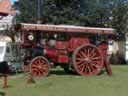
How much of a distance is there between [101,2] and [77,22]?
330 centimetres

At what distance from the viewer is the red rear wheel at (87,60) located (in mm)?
23469

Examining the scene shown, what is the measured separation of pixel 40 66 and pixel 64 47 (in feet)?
5.84

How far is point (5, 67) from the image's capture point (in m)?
25.5

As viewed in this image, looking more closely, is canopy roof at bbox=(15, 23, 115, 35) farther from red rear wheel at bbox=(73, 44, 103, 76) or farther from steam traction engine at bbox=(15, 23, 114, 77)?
red rear wheel at bbox=(73, 44, 103, 76)

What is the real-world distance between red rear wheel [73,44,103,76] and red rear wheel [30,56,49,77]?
4.92 ft

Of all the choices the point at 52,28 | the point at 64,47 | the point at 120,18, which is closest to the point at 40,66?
the point at 64,47

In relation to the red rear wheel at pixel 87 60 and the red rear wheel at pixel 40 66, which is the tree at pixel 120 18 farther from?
the red rear wheel at pixel 40 66

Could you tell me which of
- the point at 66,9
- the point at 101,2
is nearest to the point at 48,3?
the point at 66,9

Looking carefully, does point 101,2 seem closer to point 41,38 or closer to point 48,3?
point 48,3

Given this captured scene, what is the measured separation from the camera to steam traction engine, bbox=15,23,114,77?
918 inches

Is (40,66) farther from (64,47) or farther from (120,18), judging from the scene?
(120,18)

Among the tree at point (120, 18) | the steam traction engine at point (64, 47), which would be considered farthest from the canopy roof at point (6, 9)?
the tree at point (120, 18)

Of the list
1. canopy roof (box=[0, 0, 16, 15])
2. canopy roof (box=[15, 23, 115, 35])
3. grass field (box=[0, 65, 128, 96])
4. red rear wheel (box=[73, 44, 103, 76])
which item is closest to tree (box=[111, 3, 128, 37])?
canopy roof (box=[0, 0, 16, 15])

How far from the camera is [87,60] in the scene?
23672 millimetres
